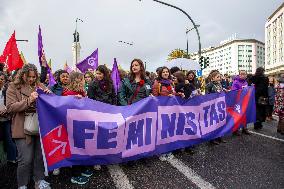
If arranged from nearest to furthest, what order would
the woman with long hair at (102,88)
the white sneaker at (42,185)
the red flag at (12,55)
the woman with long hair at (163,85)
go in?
the white sneaker at (42,185)
the woman with long hair at (102,88)
the woman with long hair at (163,85)
the red flag at (12,55)

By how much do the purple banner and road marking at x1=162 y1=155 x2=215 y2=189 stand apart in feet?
0.91

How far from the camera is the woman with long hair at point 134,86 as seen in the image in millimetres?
6152

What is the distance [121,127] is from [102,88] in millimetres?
760

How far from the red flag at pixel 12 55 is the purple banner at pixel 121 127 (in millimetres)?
3670

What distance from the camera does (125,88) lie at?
245 inches

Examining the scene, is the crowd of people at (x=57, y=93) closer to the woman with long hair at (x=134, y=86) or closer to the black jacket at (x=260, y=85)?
the woman with long hair at (x=134, y=86)

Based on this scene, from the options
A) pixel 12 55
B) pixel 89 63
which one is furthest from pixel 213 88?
pixel 89 63

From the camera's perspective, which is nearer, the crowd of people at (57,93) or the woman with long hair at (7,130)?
the crowd of people at (57,93)

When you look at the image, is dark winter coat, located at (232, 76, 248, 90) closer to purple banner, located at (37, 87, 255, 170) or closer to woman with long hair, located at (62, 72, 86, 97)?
purple banner, located at (37, 87, 255, 170)

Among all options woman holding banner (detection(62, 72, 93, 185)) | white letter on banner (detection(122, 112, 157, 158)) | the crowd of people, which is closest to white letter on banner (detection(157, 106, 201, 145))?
white letter on banner (detection(122, 112, 157, 158))

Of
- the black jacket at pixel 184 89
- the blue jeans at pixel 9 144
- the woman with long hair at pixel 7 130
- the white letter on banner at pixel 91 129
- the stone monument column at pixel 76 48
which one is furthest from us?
the stone monument column at pixel 76 48

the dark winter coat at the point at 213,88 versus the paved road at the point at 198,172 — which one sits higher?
the dark winter coat at the point at 213,88

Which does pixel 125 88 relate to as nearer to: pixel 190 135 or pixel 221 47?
pixel 190 135

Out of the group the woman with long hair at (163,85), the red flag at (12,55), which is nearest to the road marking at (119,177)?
the woman with long hair at (163,85)
